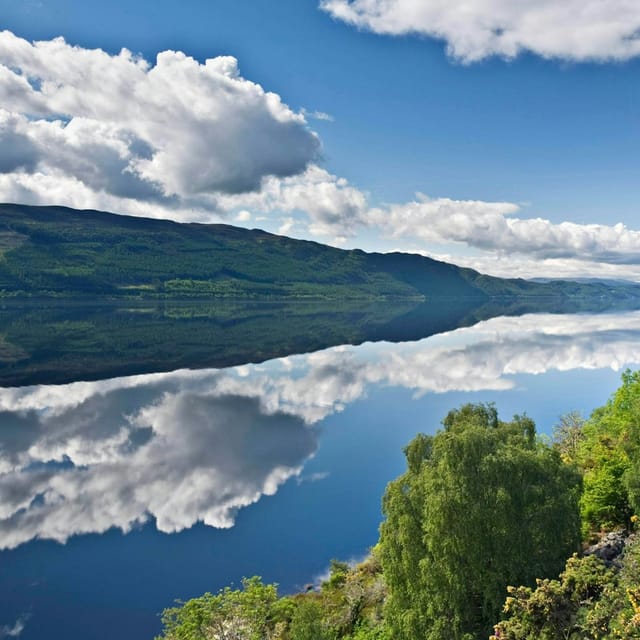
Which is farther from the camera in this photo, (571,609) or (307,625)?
→ (307,625)

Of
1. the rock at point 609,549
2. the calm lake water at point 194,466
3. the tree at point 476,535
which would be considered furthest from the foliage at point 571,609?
the calm lake water at point 194,466

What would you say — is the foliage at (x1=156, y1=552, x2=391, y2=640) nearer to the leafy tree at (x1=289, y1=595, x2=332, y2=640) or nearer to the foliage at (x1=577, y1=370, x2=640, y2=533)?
the leafy tree at (x1=289, y1=595, x2=332, y2=640)

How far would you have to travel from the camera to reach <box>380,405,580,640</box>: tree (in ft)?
93.2

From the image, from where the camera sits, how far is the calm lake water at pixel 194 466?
4516 cm

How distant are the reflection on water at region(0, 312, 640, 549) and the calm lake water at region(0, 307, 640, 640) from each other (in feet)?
1.01

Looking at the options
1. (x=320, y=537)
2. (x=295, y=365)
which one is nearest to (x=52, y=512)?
(x=320, y=537)

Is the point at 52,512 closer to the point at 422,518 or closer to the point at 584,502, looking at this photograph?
the point at 422,518

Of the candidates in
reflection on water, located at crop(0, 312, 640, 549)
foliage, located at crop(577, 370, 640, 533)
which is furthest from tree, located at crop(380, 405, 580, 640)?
reflection on water, located at crop(0, 312, 640, 549)

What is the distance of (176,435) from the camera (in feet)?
283

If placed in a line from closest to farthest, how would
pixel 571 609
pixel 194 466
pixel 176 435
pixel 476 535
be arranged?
pixel 571 609 → pixel 476 535 → pixel 194 466 → pixel 176 435

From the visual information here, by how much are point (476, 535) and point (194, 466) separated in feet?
169

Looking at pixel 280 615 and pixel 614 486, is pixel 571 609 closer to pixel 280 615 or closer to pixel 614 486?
pixel 280 615

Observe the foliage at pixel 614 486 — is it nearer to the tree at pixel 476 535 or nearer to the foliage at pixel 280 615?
the tree at pixel 476 535

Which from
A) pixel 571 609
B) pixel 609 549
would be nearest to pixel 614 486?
pixel 609 549
